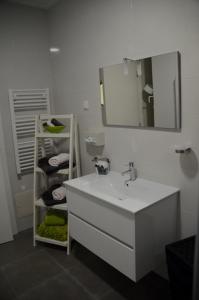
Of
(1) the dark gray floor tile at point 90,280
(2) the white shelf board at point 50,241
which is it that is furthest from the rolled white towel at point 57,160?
(1) the dark gray floor tile at point 90,280

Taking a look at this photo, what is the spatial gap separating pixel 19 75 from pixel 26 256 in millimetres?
1900

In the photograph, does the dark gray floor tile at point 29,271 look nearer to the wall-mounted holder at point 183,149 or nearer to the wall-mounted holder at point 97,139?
the wall-mounted holder at point 97,139

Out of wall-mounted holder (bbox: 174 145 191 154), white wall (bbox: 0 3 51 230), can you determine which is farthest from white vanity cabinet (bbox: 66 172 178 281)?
white wall (bbox: 0 3 51 230)

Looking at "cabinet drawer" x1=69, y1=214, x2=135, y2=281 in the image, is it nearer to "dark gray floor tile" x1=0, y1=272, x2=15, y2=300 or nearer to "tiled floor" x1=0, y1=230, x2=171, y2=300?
"tiled floor" x1=0, y1=230, x2=171, y2=300

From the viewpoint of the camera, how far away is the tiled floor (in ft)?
6.10

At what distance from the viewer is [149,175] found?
1.91 metres

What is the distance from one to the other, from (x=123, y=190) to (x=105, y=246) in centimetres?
45

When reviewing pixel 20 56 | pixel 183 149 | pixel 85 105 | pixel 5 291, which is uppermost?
pixel 20 56

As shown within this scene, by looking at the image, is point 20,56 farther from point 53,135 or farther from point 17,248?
point 17,248

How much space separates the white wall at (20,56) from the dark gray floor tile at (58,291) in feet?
3.40

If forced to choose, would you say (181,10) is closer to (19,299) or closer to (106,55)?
(106,55)

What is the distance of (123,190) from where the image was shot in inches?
76.5

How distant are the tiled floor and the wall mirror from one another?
1262 mm

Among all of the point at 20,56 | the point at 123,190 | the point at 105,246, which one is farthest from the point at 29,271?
the point at 20,56
